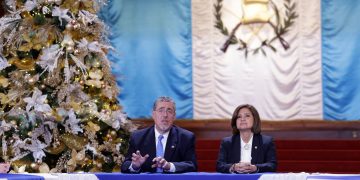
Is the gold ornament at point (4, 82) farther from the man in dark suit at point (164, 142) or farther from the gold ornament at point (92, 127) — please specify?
the man in dark suit at point (164, 142)

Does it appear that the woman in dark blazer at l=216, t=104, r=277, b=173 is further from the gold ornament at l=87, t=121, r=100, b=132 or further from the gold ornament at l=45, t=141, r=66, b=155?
the gold ornament at l=45, t=141, r=66, b=155

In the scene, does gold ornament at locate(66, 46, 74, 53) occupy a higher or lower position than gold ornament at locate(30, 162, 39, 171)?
higher

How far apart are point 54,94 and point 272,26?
4.82 m

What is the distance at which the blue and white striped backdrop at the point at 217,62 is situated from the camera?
9.20m

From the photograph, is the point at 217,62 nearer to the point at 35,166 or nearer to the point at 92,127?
the point at 92,127

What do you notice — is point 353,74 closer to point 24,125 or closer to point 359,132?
point 359,132

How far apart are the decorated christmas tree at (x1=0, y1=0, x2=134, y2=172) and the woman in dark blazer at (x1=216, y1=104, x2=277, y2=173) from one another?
1.20 metres

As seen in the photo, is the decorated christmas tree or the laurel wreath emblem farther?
the laurel wreath emblem

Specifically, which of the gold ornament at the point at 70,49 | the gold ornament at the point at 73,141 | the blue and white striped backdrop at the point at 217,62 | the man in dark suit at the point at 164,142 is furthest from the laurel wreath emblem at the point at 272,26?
the man in dark suit at the point at 164,142

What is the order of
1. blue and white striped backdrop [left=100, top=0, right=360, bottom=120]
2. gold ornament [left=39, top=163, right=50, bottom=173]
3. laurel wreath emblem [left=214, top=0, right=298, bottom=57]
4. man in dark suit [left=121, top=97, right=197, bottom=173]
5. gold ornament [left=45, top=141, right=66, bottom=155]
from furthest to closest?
laurel wreath emblem [left=214, top=0, right=298, bottom=57] < blue and white striped backdrop [left=100, top=0, right=360, bottom=120] < gold ornament [left=45, top=141, right=66, bottom=155] < gold ornament [left=39, top=163, right=50, bottom=173] < man in dark suit [left=121, top=97, right=197, bottom=173]

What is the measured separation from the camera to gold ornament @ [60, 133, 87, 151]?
5250mm

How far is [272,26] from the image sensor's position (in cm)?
941

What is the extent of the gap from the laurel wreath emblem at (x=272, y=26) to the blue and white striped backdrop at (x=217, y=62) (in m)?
0.06

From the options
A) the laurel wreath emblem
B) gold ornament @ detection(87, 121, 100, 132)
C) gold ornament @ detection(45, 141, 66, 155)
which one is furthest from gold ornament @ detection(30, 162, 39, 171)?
the laurel wreath emblem
